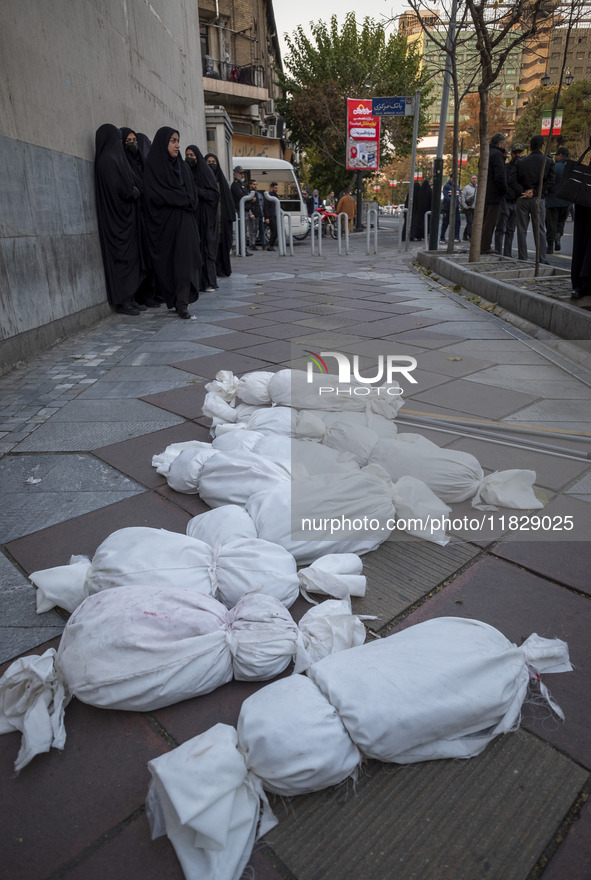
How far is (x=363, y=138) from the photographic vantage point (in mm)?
22000

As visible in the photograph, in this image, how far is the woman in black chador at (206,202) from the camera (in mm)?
7750

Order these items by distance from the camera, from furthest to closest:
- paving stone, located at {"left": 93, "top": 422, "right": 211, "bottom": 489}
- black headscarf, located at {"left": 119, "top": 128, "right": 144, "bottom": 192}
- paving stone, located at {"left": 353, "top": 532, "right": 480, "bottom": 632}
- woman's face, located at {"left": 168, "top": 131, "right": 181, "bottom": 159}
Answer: black headscarf, located at {"left": 119, "top": 128, "right": 144, "bottom": 192} < woman's face, located at {"left": 168, "top": 131, "right": 181, "bottom": 159} < paving stone, located at {"left": 93, "top": 422, "right": 211, "bottom": 489} < paving stone, located at {"left": 353, "top": 532, "right": 480, "bottom": 632}

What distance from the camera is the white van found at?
61.3 feet

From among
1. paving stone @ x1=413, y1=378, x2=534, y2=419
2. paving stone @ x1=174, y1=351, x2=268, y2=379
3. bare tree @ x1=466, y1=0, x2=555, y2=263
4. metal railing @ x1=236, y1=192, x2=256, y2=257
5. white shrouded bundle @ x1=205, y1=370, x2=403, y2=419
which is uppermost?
bare tree @ x1=466, y1=0, x2=555, y2=263

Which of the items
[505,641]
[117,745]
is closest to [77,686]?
[117,745]

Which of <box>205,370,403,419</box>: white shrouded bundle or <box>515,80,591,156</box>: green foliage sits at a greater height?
<box>515,80,591,156</box>: green foliage

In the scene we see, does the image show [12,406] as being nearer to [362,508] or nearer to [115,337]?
[115,337]

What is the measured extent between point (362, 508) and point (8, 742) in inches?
51.8

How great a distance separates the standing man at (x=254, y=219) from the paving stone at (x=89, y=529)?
14358 mm

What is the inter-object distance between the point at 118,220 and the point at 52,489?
5.01 meters

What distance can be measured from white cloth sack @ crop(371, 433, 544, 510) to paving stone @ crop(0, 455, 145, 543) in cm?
120

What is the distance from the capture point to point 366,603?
1928 millimetres

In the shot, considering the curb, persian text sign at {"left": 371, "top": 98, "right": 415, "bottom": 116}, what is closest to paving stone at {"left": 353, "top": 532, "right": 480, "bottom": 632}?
the curb

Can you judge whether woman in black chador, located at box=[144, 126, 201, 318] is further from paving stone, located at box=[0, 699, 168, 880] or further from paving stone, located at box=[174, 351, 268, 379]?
paving stone, located at box=[0, 699, 168, 880]
